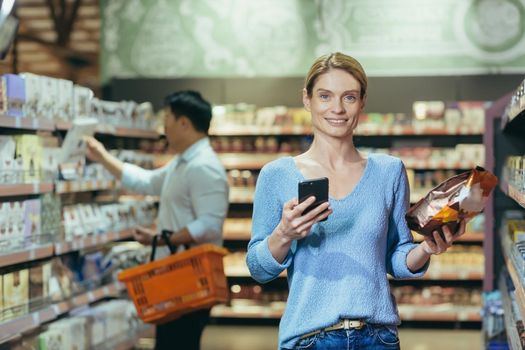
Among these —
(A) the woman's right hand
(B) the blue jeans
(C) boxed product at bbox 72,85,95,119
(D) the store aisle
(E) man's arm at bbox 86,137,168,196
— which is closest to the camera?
(A) the woman's right hand

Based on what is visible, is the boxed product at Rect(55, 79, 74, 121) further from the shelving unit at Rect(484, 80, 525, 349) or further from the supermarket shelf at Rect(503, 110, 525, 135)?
the shelving unit at Rect(484, 80, 525, 349)

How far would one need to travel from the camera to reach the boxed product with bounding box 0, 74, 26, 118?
4.90 metres

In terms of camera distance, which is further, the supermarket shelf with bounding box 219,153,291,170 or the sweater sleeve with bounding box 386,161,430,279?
the supermarket shelf with bounding box 219,153,291,170

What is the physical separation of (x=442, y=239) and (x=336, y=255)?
1.06 ft

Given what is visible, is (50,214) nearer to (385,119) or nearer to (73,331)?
(73,331)

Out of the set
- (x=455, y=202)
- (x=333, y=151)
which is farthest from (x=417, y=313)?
(x=455, y=202)

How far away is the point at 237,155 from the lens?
9.34 m

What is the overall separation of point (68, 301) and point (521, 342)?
9.16ft

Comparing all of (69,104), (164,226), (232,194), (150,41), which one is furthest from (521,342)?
(150,41)

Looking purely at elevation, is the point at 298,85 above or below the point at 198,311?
above

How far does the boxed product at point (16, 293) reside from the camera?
491cm

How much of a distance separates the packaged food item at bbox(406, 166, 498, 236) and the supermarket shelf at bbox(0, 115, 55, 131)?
2.86 metres

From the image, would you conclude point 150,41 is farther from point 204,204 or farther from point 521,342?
point 521,342

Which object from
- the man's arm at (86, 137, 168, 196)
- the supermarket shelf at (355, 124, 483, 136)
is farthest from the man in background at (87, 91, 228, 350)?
Answer: the supermarket shelf at (355, 124, 483, 136)
